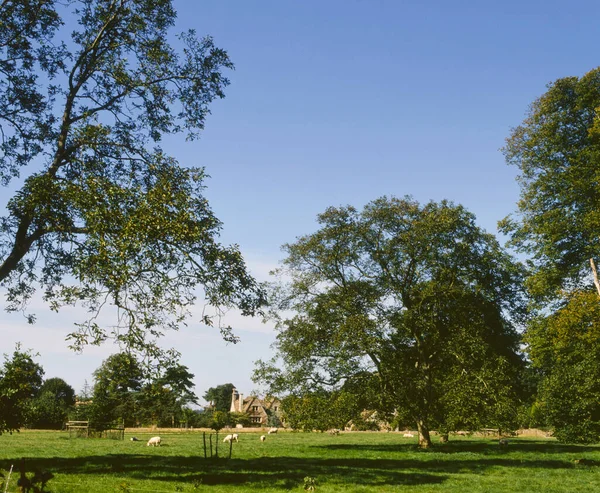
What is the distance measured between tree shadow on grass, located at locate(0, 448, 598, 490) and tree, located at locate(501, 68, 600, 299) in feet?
39.5

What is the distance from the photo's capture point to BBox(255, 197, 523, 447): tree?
37.7m

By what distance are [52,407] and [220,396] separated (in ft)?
312

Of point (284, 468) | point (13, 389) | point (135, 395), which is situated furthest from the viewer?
point (135, 395)

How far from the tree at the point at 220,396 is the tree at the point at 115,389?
68357 mm

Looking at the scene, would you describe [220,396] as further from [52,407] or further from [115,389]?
[115,389]

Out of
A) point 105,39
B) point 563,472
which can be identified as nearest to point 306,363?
point 563,472

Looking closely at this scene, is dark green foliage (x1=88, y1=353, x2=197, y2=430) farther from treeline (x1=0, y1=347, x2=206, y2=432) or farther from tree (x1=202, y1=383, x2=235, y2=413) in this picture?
Answer: tree (x1=202, y1=383, x2=235, y2=413)

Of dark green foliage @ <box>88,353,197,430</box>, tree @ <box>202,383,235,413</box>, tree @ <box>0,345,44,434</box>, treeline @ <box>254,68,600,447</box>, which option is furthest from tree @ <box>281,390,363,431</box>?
A: tree @ <box>202,383,235,413</box>

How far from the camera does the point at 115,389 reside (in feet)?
80.4

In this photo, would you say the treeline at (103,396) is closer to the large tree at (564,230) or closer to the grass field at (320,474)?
the grass field at (320,474)

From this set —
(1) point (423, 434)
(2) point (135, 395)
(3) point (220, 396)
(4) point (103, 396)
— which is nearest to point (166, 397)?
(4) point (103, 396)

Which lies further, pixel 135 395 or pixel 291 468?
pixel 135 395

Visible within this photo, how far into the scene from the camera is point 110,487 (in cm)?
1744

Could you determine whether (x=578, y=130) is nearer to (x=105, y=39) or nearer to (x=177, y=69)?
(x=177, y=69)
